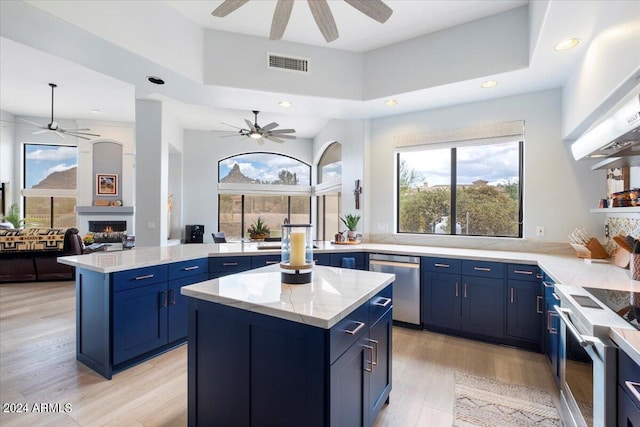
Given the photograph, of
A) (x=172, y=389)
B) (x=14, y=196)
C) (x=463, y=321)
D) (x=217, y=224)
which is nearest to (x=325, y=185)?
(x=217, y=224)

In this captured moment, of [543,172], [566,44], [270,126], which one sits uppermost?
[270,126]

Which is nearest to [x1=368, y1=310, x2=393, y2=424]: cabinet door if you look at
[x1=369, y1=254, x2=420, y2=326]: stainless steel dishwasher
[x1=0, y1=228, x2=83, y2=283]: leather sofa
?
[x1=369, y1=254, x2=420, y2=326]: stainless steel dishwasher

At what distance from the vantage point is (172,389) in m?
2.28

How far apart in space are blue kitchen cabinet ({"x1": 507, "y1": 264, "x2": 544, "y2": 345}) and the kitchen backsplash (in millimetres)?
753

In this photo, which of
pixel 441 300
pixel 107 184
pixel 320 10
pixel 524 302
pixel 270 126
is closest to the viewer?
pixel 320 10

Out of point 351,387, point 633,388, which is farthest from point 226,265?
point 633,388

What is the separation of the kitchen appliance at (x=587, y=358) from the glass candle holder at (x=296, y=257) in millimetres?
1372

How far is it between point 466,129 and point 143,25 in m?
3.66

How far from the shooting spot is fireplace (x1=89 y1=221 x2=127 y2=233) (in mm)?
7480

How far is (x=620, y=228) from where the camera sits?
8.89ft

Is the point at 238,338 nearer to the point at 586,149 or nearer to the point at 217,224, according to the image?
the point at 586,149

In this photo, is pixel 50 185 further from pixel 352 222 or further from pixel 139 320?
pixel 352 222

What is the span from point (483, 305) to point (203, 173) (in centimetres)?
665

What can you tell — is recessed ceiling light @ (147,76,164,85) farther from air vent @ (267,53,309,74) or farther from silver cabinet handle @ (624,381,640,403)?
silver cabinet handle @ (624,381,640,403)
